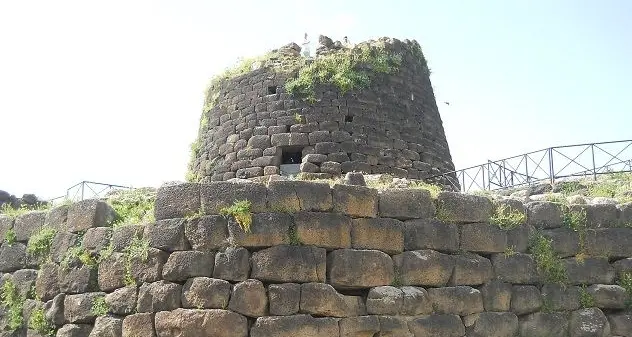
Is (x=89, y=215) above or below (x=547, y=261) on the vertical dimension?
above

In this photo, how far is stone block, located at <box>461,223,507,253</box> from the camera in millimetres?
7613

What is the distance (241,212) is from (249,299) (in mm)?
847

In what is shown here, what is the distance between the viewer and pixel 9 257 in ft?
28.1

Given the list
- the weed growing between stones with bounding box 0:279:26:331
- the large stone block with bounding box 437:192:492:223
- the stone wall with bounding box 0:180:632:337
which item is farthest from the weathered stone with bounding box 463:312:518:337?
the weed growing between stones with bounding box 0:279:26:331

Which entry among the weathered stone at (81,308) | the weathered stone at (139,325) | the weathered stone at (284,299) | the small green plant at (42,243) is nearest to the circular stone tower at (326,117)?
the small green plant at (42,243)

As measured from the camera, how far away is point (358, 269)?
7.00 m

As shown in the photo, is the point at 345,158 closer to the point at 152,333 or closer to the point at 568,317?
the point at 568,317

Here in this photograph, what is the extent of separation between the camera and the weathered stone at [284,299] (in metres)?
6.70

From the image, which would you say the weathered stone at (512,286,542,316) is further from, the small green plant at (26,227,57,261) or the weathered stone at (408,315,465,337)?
the small green plant at (26,227,57,261)

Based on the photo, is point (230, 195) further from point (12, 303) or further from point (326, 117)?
point (326, 117)

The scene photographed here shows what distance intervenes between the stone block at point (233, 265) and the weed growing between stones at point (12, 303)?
9.29 feet

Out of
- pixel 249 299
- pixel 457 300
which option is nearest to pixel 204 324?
pixel 249 299

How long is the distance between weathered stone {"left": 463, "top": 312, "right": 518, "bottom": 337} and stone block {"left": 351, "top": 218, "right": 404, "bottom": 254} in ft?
3.56

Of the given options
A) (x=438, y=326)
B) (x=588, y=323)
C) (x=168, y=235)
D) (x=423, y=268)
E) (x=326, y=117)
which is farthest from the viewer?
(x=326, y=117)
